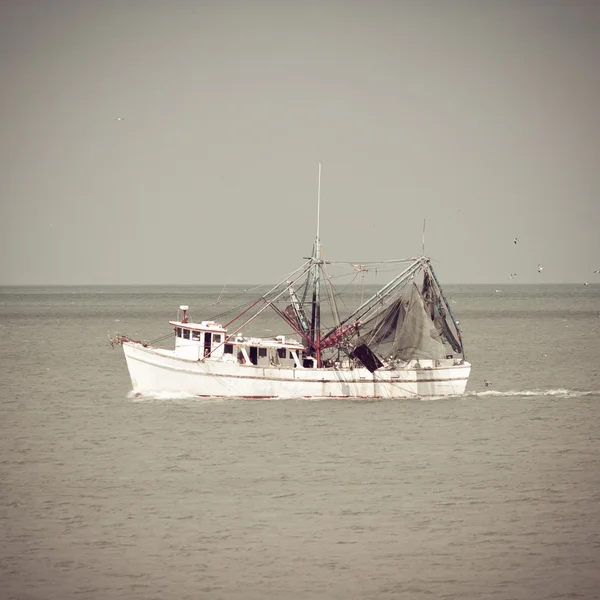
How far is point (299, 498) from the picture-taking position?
3316 cm

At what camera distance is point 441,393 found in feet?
188

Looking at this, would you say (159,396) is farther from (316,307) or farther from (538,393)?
(538,393)

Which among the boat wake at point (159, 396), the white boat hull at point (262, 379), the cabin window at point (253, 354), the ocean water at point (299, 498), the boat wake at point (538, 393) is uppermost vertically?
the cabin window at point (253, 354)

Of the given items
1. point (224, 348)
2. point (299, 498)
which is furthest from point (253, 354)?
point (299, 498)

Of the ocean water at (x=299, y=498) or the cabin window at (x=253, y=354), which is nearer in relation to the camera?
the ocean water at (x=299, y=498)

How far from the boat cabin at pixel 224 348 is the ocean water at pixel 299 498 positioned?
2.57 metres

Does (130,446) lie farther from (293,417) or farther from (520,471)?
(520,471)

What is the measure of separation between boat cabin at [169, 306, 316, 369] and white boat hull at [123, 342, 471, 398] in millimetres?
576

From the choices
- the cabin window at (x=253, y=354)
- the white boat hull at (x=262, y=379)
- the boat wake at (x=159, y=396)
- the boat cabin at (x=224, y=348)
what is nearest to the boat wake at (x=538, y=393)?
the white boat hull at (x=262, y=379)

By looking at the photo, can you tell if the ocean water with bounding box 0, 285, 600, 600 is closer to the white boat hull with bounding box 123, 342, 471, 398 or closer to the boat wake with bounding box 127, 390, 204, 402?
the boat wake with bounding box 127, 390, 204, 402

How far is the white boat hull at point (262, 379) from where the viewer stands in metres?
53.6

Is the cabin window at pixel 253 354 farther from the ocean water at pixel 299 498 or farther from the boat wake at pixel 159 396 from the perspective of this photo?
the boat wake at pixel 159 396

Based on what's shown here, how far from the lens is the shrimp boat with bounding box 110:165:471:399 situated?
53.7 m

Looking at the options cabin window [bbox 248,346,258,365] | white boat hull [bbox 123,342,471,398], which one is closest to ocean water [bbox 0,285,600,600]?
white boat hull [bbox 123,342,471,398]
